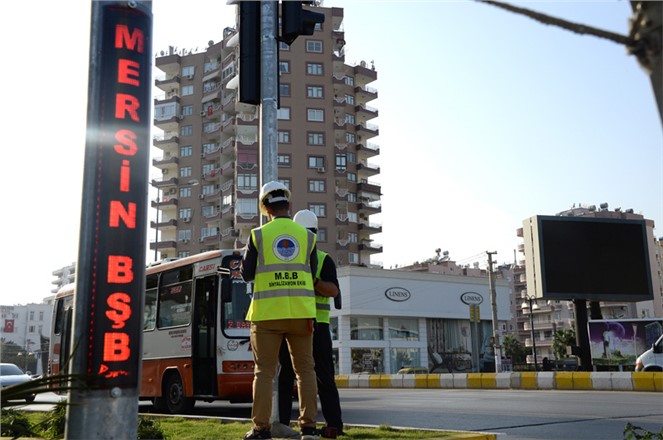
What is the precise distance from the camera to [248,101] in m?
6.73

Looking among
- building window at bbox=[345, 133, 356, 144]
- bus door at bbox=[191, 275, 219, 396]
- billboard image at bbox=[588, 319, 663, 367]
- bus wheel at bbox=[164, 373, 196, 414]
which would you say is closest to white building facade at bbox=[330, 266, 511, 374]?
billboard image at bbox=[588, 319, 663, 367]

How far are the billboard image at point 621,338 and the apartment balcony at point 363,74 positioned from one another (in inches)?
1733

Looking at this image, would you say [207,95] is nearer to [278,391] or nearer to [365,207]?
[365,207]

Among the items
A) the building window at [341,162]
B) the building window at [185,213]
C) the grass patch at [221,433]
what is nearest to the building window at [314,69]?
the building window at [341,162]

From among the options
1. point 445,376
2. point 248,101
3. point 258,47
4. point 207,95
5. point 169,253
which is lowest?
point 445,376

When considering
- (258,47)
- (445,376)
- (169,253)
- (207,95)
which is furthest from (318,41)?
(258,47)

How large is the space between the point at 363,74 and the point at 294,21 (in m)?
68.5

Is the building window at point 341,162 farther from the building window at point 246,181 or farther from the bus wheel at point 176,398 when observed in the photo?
the bus wheel at point 176,398

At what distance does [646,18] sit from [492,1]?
1.36ft

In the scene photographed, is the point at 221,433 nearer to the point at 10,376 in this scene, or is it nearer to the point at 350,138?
the point at 10,376

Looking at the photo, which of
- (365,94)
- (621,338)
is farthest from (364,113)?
(621,338)

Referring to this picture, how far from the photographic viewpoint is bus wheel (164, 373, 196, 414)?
11.8 m

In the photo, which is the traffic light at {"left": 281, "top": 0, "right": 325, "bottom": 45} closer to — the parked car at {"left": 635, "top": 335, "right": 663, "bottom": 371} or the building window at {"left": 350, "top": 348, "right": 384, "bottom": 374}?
the parked car at {"left": 635, "top": 335, "right": 663, "bottom": 371}

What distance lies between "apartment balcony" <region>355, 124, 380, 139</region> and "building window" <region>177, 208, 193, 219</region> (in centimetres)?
1877
